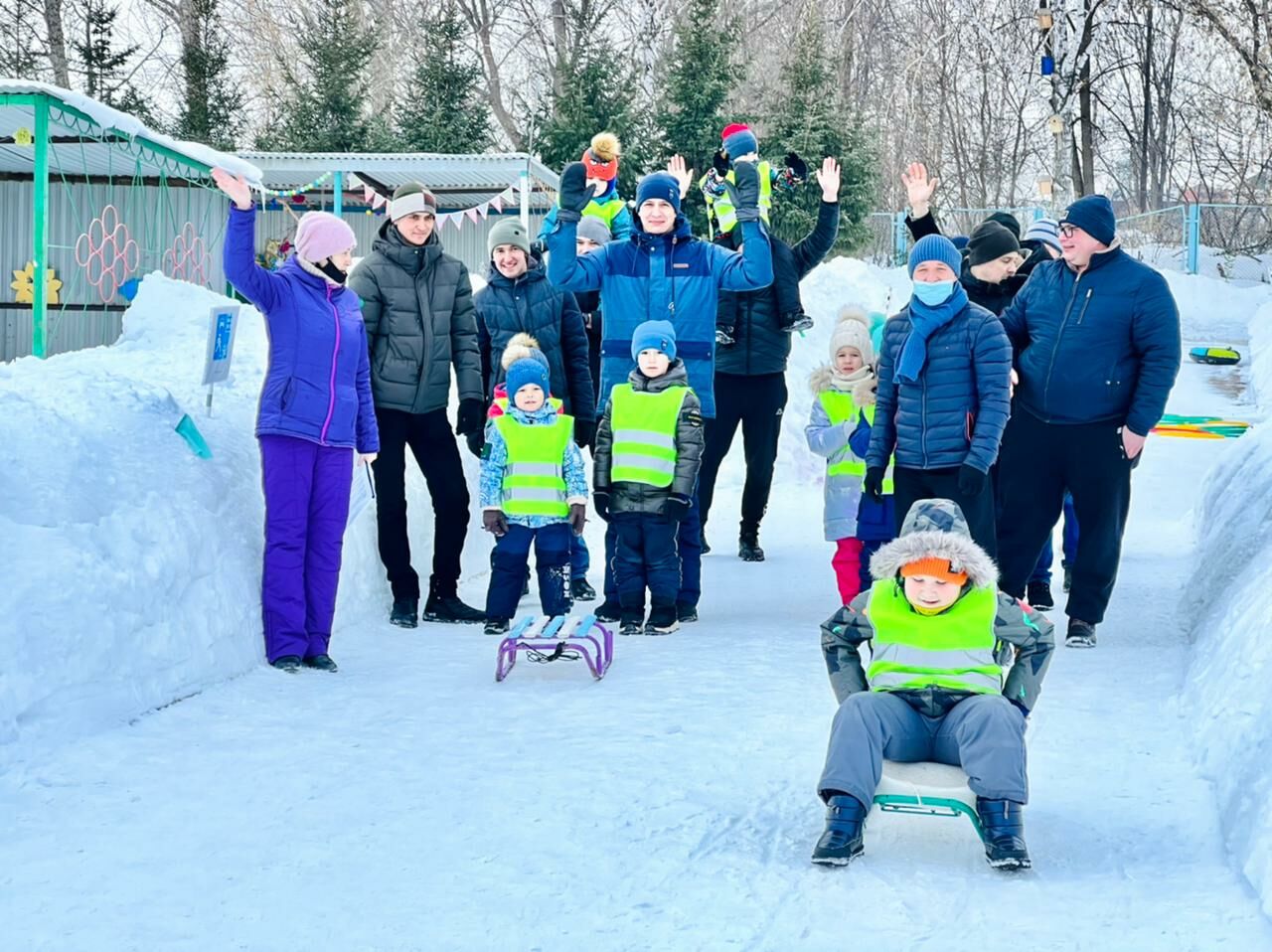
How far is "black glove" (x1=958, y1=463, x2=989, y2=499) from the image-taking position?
20.0ft

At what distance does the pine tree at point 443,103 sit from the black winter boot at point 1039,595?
65.3ft

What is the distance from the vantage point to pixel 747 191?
6961mm

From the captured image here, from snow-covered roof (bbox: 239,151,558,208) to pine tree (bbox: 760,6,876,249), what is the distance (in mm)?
4364

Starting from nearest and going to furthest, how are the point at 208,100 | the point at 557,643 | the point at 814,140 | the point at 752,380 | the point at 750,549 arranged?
1. the point at 557,643
2. the point at 752,380
3. the point at 750,549
4. the point at 814,140
5. the point at 208,100

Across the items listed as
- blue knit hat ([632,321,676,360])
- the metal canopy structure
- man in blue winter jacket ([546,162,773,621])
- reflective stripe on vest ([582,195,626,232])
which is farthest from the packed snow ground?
the metal canopy structure

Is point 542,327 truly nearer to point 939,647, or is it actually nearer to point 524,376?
point 524,376

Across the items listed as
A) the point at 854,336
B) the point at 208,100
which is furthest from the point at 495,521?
the point at 208,100

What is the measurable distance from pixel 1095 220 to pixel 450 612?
134 inches

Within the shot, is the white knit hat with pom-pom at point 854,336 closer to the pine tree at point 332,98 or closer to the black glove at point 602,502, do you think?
the black glove at point 602,502

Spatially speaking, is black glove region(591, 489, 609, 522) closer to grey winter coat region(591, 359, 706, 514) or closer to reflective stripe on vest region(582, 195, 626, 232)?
grey winter coat region(591, 359, 706, 514)

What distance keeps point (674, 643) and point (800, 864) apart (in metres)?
2.84

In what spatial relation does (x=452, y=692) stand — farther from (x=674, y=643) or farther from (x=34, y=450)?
(x=34, y=450)

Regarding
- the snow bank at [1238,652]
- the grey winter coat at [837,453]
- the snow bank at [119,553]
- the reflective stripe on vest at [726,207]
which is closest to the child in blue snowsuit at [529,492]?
the snow bank at [119,553]

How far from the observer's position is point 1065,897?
3494mm
